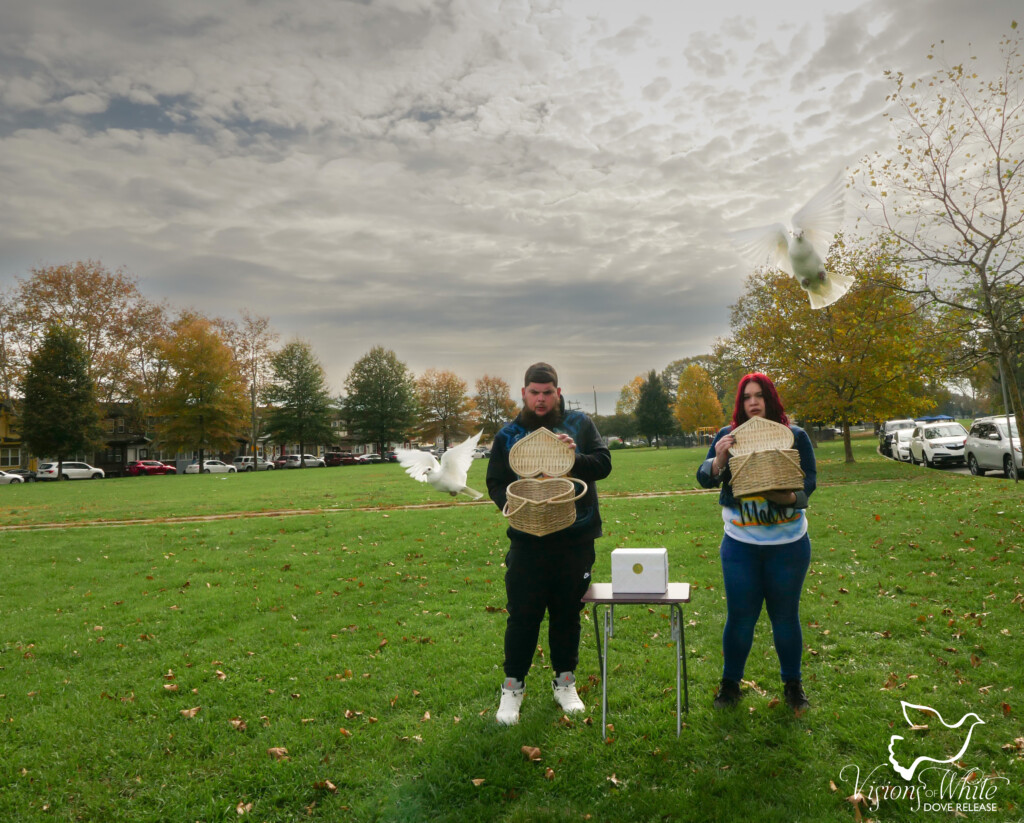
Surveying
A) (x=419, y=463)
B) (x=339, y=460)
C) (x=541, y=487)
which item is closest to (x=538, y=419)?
(x=541, y=487)

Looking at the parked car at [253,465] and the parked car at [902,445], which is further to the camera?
the parked car at [253,465]

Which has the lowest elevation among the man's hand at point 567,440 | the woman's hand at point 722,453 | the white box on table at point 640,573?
the white box on table at point 640,573

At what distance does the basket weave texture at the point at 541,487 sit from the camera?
3.90 meters

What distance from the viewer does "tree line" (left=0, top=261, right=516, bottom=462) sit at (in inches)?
1762

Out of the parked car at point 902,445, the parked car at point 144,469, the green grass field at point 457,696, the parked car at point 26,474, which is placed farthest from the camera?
the parked car at point 144,469

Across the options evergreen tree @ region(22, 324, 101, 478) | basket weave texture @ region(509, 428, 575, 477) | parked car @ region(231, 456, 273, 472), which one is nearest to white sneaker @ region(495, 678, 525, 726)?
basket weave texture @ region(509, 428, 575, 477)

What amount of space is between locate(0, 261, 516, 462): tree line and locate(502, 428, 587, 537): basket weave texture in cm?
5089

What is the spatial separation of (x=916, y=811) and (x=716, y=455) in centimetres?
212

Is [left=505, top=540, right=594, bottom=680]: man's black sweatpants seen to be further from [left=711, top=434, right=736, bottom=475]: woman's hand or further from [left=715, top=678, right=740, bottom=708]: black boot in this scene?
[left=715, top=678, right=740, bottom=708]: black boot

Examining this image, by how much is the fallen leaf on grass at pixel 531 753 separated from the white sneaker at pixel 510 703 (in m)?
0.33

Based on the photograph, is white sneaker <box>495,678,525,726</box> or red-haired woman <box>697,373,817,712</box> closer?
red-haired woman <box>697,373,817,712</box>

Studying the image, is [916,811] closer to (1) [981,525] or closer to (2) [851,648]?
(2) [851,648]

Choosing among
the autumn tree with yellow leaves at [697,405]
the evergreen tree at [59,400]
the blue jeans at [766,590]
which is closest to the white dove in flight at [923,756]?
the blue jeans at [766,590]

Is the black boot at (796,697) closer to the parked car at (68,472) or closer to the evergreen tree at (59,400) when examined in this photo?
the evergreen tree at (59,400)
